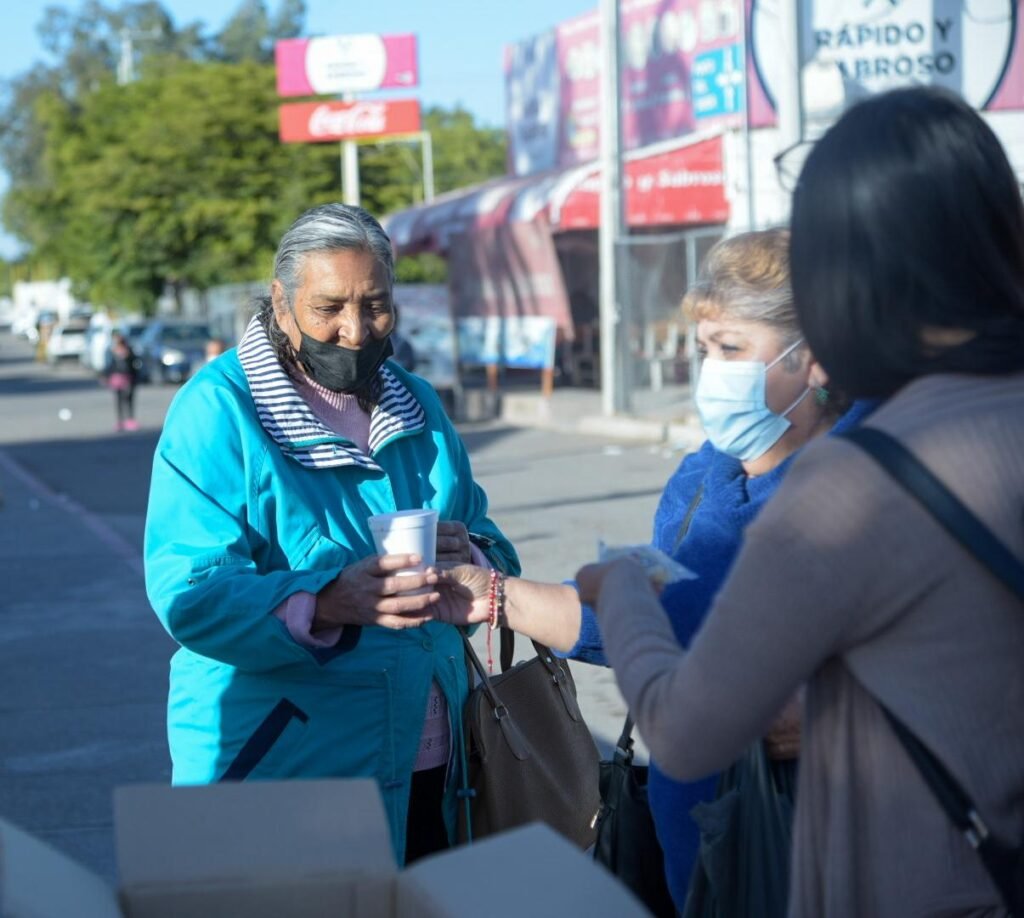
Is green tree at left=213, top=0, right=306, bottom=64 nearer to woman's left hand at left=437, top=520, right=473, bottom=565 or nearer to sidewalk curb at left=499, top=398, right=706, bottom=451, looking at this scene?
sidewalk curb at left=499, top=398, right=706, bottom=451

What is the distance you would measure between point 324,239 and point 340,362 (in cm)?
24

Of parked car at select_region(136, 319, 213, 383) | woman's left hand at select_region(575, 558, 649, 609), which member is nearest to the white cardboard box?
woman's left hand at select_region(575, 558, 649, 609)

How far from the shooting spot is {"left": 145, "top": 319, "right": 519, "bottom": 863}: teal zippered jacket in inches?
110

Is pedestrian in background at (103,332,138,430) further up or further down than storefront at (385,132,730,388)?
further down

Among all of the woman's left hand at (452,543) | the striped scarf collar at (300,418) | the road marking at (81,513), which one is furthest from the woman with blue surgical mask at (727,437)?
the road marking at (81,513)

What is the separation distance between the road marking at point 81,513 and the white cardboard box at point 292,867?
920 centimetres

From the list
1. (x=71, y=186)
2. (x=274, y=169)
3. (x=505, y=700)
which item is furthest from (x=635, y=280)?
(x=71, y=186)

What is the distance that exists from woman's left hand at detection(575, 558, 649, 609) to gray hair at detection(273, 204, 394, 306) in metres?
1.26

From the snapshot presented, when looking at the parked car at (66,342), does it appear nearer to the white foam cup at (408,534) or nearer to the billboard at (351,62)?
the billboard at (351,62)

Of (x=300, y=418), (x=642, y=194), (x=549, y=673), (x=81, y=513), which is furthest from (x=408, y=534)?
(x=642, y=194)

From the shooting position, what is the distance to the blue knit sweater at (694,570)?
2645 millimetres

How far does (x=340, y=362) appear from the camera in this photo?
3.12 meters

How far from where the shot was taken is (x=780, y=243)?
107 inches

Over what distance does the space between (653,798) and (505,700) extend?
456 mm
